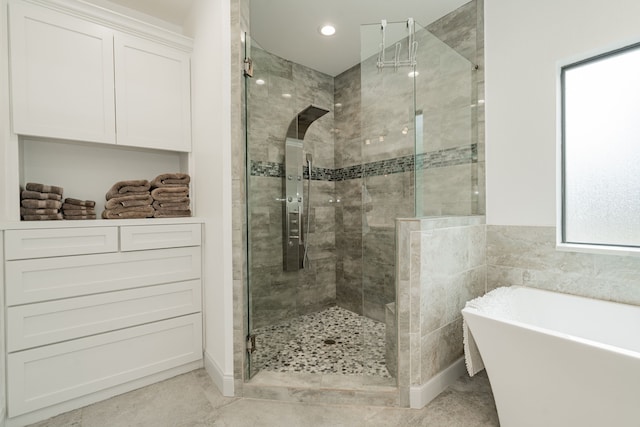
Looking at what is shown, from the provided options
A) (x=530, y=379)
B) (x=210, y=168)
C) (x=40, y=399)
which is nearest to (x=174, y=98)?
(x=210, y=168)

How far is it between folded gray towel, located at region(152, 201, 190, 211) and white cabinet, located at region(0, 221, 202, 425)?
0.17 m

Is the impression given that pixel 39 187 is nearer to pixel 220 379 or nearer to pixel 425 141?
pixel 220 379

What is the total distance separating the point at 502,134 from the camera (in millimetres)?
2156

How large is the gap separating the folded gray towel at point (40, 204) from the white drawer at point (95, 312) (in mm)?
567

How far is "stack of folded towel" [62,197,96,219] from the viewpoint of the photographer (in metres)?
1.84

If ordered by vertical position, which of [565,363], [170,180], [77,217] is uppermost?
[170,180]

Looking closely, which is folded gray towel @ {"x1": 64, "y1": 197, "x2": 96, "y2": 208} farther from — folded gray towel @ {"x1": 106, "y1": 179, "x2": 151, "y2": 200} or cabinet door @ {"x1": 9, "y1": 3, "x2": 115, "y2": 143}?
cabinet door @ {"x1": 9, "y1": 3, "x2": 115, "y2": 143}

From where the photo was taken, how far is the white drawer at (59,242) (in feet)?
5.05

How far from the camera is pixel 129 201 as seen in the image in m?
1.99

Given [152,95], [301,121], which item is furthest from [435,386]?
[152,95]

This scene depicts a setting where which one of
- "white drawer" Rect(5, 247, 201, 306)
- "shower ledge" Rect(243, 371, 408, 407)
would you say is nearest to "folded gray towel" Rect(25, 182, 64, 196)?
"white drawer" Rect(5, 247, 201, 306)

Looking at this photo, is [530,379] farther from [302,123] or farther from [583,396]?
[302,123]

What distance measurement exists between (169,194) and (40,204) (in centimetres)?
69

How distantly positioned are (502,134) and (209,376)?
9.10ft
